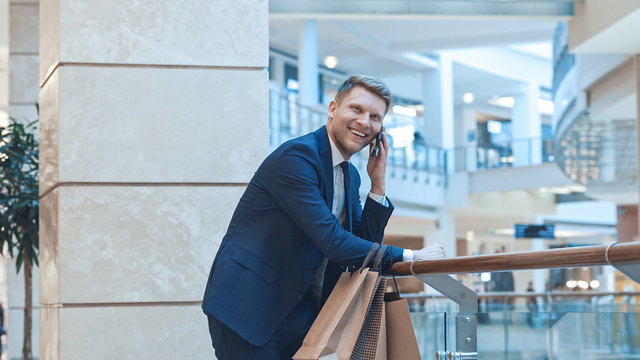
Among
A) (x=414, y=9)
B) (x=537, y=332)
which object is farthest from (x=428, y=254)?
(x=414, y=9)

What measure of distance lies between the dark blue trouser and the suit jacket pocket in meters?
0.13

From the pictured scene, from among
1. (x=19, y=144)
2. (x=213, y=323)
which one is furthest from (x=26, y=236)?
(x=213, y=323)

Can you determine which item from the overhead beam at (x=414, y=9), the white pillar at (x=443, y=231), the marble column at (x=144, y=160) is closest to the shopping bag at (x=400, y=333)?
the marble column at (x=144, y=160)

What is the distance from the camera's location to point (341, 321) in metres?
2.13

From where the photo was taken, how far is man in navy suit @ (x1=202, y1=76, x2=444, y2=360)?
7.34 ft

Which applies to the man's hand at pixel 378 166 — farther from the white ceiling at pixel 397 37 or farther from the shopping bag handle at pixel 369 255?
the white ceiling at pixel 397 37

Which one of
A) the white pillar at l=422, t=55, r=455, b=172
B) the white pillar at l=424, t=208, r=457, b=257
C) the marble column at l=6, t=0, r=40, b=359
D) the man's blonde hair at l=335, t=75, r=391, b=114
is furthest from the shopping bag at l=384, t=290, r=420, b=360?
the white pillar at l=422, t=55, r=455, b=172

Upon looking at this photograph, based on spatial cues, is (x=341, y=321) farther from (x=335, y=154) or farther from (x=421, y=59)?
(x=421, y=59)

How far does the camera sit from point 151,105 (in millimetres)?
3387

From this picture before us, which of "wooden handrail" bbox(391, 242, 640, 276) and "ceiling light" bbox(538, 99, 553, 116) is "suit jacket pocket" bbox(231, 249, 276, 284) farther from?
"ceiling light" bbox(538, 99, 553, 116)

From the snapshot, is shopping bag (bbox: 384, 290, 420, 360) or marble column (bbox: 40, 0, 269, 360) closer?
shopping bag (bbox: 384, 290, 420, 360)

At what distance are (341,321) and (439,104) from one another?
26.0m

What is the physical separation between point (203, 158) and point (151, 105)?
29 centimetres

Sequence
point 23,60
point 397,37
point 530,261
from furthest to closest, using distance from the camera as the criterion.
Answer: point 397,37
point 23,60
point 530,261
